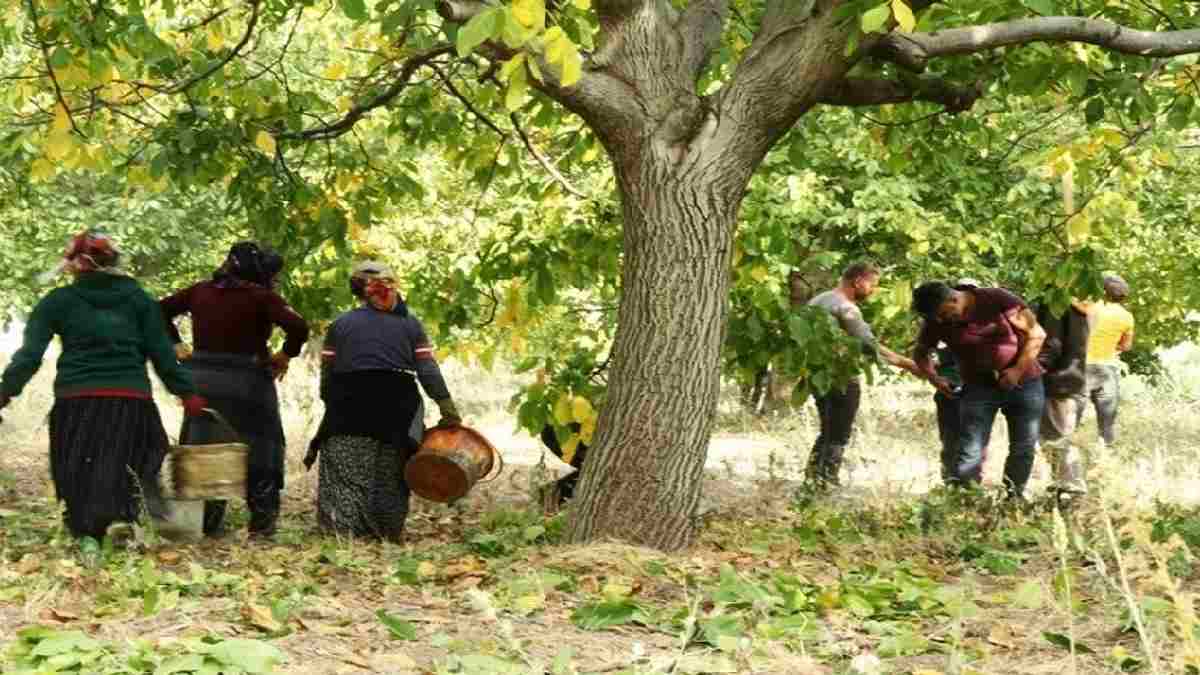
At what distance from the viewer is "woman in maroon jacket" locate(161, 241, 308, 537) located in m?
9.55

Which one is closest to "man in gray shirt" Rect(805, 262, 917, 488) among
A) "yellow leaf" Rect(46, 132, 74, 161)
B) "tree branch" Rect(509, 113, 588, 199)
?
"tree branch" Rect(509, 113, 588, 199)

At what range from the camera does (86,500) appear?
8219mm

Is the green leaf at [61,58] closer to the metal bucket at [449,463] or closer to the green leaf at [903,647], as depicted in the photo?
the metal bucket at [449,463]

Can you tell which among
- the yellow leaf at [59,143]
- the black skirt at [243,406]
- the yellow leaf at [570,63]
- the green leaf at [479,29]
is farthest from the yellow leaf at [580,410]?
the green leaf at [479,29]

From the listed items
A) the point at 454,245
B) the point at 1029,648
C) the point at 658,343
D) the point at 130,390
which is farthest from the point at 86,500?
the point at 454,245

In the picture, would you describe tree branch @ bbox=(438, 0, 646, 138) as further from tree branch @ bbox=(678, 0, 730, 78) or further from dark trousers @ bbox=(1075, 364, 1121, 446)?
dark trousers @ bbox=(1075, 364, 1121, 446)

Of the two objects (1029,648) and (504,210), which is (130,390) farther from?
(504,210)

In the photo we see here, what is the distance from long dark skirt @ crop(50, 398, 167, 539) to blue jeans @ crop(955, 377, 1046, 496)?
5.27m

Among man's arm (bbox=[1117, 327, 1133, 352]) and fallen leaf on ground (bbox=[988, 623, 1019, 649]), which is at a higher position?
man's arm (bbox=[1117, 327, 1133, 352])

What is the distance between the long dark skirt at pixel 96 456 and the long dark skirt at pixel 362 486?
1539mm

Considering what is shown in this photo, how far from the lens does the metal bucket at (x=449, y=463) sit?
9141 millimetres

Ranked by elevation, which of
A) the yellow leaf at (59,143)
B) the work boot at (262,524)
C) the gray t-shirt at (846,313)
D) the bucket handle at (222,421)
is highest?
the yellow leaf at (59,143)

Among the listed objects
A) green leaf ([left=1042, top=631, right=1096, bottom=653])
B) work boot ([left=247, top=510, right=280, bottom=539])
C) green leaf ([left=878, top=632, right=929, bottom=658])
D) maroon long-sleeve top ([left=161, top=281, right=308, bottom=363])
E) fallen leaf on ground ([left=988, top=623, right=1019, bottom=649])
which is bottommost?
work boot ([left=247, top=510, right=280, bottom=539])

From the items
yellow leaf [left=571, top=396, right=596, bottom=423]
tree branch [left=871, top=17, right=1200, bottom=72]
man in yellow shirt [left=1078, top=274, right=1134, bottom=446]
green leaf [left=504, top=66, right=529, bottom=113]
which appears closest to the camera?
green leaf [left=504, top=66, right=529, bottom=113]
